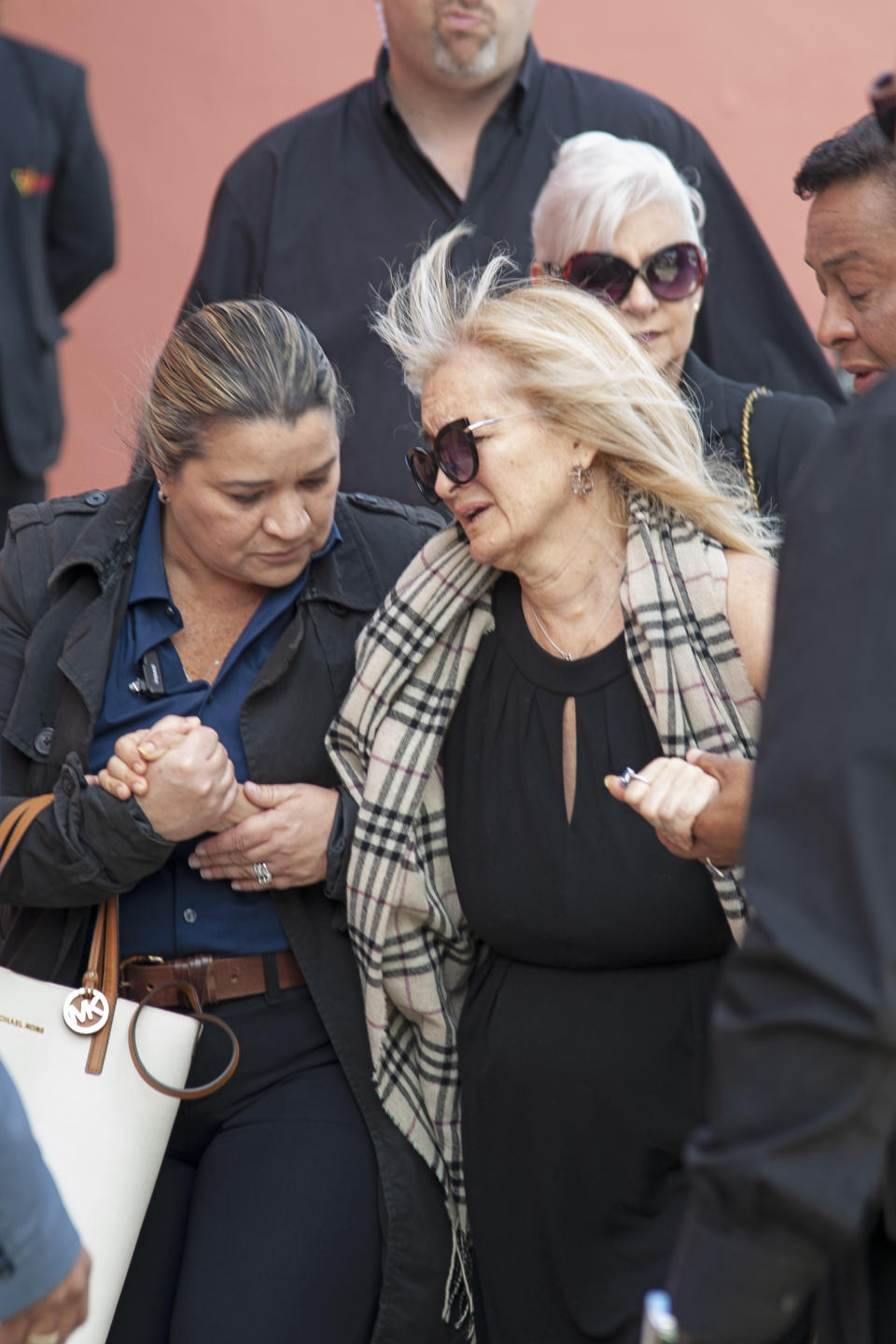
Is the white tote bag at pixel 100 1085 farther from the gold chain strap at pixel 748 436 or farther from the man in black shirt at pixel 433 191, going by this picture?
the man in black shirt at pixel 433 191

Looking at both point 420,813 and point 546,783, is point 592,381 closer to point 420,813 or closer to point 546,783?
point 546,783

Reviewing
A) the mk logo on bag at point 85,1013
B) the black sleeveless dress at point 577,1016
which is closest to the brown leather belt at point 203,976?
the mk logo on bag at point 85,1013

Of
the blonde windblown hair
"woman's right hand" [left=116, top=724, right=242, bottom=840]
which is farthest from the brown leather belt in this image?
the blonde windblown hair

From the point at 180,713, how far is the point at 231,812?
19 cm

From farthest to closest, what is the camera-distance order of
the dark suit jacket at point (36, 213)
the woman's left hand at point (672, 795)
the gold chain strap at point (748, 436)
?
the dark suit jacket at point (36, 213) → the gold chain strap at point (748, 436) → the woman's left hand at point (672, 795)

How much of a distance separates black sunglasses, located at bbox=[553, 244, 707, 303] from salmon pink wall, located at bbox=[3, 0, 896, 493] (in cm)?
165

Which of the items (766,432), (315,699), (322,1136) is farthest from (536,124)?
(322,1136)

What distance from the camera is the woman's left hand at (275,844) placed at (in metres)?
2.44

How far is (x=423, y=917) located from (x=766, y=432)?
3.56 feet

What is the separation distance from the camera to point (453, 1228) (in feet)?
8.14

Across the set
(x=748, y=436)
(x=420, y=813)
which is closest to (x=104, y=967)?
(x=420, y=813)

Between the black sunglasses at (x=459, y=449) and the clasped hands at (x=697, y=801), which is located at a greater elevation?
the black sunglasses at (x=459, y=449)

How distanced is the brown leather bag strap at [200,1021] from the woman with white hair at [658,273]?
1.29 meters

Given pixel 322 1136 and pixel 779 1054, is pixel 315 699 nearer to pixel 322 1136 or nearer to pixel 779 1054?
pixel 322 1136
